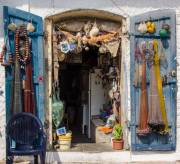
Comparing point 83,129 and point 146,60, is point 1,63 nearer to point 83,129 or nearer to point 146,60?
point 146,60

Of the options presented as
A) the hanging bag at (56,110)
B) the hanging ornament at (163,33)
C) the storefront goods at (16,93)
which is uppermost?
the hanging ornament at (163,33)

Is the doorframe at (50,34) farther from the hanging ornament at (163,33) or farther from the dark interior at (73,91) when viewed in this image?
the dark interior at (73,91)

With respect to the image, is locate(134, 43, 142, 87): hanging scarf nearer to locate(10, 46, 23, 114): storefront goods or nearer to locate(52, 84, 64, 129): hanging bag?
locate(52, 84, 64, 129): hanging bag

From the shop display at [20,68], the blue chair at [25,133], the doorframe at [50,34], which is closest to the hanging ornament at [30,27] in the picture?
the shop display at [20,68]

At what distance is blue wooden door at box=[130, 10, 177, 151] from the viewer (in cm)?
933

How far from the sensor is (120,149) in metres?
9.67

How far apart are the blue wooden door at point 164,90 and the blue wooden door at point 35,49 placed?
1677mm

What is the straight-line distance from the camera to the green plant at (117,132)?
9.73 m

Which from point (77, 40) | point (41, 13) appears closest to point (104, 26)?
point (77, 40)

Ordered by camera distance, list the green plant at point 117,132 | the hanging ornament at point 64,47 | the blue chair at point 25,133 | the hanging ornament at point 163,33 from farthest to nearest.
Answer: the green plant at point 117,132 → the hanging ornament at point 64,47 → the hanging ornament at point 163,33 → the blue chair at point 25,133

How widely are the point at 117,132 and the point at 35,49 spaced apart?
2.27 m

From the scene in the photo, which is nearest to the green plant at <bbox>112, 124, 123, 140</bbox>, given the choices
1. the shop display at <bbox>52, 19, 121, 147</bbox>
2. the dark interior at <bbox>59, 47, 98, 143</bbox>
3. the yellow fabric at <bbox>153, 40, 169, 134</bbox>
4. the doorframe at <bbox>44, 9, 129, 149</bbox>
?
the shop display at <bbox>52, 19, 121, 147</bbox>

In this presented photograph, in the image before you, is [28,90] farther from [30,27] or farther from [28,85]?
[30,27]

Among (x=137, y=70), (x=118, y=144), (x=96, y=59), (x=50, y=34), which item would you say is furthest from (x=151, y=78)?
(x=96, y=59)
